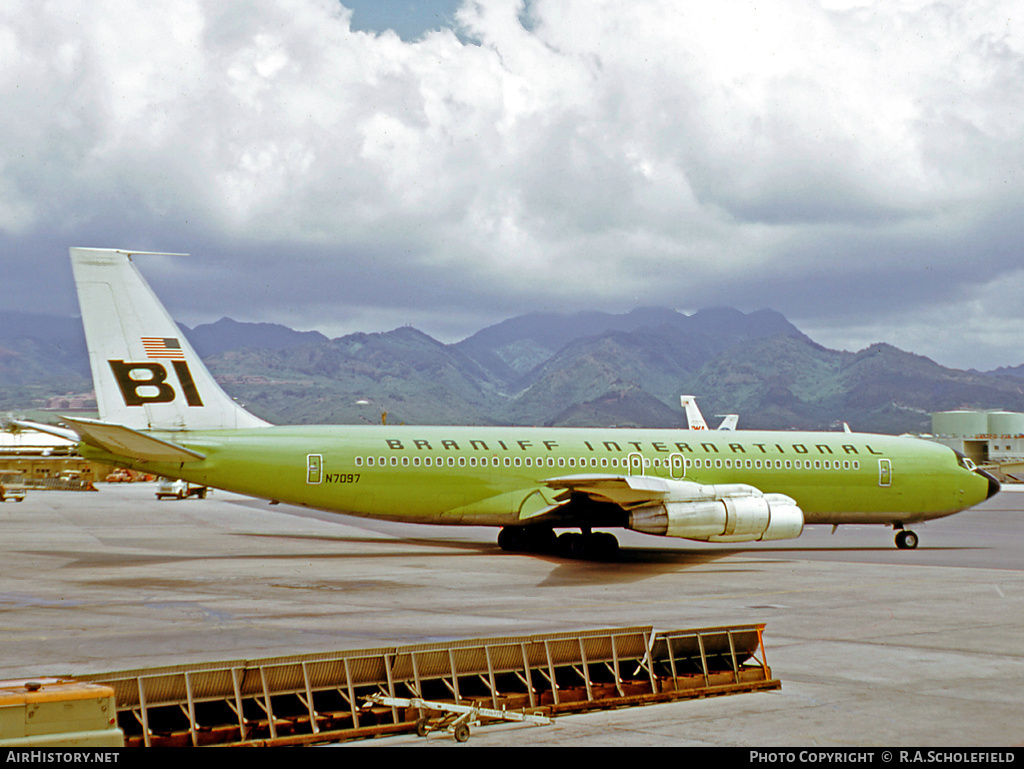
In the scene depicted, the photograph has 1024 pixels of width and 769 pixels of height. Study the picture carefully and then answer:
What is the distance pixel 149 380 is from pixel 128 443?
118 inches

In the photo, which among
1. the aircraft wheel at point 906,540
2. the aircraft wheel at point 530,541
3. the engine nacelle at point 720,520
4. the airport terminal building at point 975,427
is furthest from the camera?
the airport terminal building at point 975,427

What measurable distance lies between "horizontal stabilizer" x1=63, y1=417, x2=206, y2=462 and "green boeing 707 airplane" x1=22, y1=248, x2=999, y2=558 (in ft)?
0.17

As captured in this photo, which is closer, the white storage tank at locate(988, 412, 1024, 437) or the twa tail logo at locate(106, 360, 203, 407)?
the twa tail logo at locate(106, 360, 203, 407)

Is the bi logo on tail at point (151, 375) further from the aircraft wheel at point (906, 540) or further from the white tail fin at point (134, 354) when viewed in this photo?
the aircraft wheel at point (906, 540)

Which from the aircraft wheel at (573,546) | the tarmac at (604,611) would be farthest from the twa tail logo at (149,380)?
the aircraft wheel at (573,546)

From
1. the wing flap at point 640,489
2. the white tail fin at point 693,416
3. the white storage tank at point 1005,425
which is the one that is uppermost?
the white tail fin at point 693,416

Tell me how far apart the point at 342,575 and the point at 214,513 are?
34.1 meters

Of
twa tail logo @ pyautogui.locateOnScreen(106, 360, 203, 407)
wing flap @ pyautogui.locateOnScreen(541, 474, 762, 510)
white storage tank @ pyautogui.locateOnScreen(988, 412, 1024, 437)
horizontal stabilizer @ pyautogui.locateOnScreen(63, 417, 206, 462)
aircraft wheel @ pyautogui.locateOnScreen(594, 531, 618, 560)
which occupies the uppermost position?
twa tail logo @ pyautogui.locateOnScreen(106, 360, 203, 407)

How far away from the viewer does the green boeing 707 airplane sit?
1057 inches

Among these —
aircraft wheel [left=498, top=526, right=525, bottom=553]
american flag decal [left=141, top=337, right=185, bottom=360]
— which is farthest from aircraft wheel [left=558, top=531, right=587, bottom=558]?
american flag decal [left=141, top=337, right=185, bottom=360]

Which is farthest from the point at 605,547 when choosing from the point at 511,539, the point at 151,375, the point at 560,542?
the point at 151,375

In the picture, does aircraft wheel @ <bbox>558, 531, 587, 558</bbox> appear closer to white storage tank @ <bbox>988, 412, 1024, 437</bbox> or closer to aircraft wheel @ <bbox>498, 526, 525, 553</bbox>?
aircraft wheel @ <bbox>498, 526, 525, 553</bbox>

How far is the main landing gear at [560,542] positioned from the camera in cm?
2956
